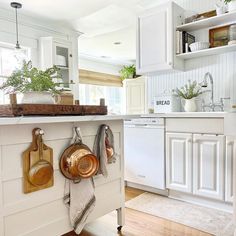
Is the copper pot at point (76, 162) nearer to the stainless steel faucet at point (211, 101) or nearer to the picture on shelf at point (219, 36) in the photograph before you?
the stainless steel faucet at point (211, 101)

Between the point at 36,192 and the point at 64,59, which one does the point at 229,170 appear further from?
the point at 64,59

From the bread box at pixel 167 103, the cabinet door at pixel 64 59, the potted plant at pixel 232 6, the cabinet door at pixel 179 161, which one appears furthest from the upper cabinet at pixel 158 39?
the cabinet door at pixel 64 59

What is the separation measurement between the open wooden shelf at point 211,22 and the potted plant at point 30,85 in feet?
6.56

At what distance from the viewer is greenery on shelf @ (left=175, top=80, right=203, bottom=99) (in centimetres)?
275

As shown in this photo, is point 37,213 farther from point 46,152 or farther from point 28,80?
point 28,80

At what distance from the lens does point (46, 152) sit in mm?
1301

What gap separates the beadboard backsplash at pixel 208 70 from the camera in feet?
8.58

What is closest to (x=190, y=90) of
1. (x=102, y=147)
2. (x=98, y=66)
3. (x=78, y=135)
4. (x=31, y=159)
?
(x=102, y=147)

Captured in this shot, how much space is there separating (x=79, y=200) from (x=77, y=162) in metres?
0.28

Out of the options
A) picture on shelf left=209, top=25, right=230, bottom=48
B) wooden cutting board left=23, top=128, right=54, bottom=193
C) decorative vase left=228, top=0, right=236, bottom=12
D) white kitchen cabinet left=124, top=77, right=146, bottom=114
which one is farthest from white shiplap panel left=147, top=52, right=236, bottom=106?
white kitchen cabinet left=124, top=77, right=146, bottom=114

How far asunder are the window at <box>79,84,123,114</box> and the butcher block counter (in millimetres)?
3989

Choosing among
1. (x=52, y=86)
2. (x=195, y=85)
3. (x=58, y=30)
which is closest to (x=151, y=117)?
(x=195, y=85)

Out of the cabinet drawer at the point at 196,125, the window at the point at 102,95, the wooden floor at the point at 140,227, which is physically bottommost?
the wooden floor at the point at 140,227

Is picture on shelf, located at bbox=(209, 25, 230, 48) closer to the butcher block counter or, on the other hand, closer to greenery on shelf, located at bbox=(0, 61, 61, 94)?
the butcher block counter
